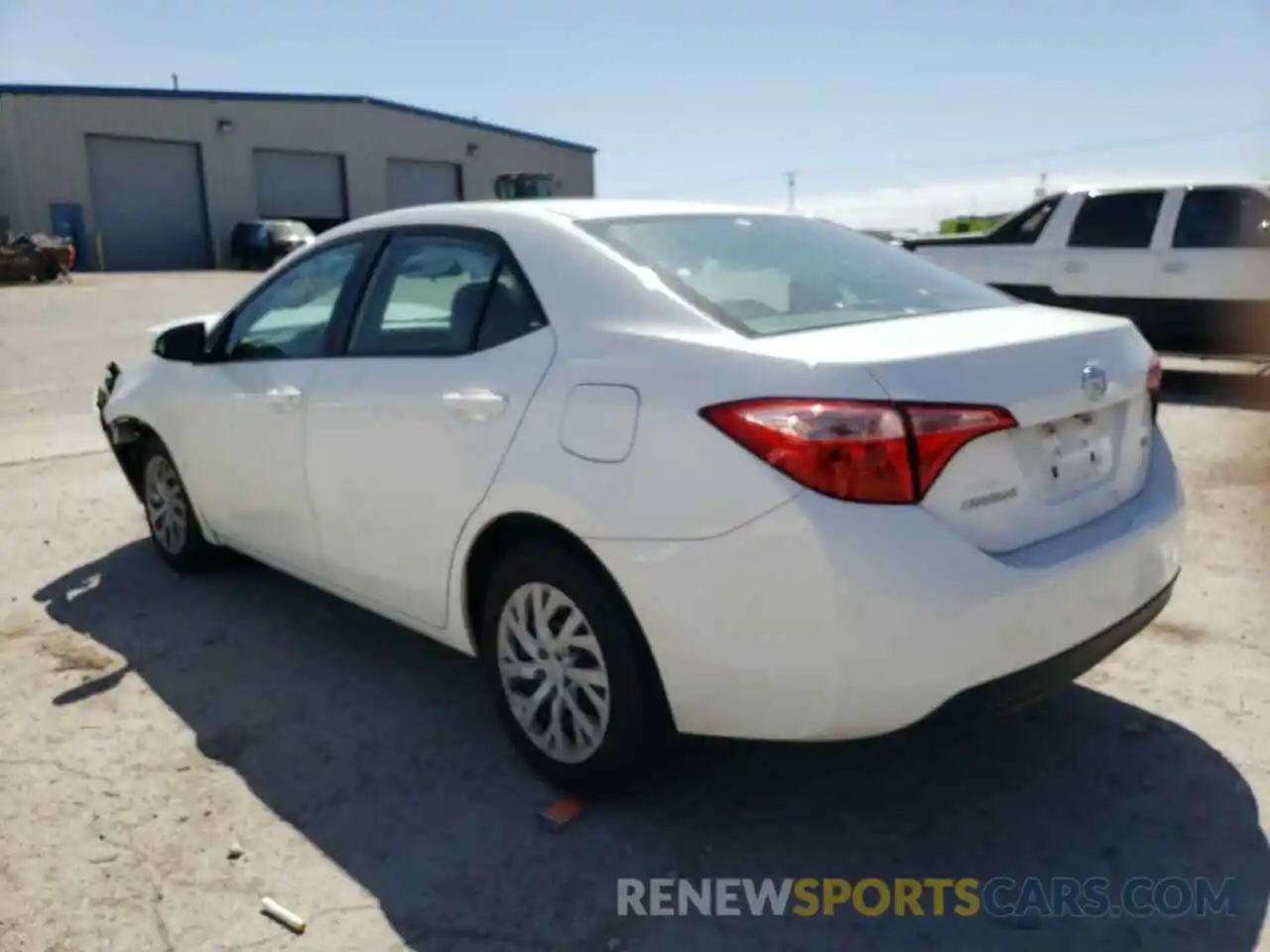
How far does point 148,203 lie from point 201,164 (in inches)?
88.0

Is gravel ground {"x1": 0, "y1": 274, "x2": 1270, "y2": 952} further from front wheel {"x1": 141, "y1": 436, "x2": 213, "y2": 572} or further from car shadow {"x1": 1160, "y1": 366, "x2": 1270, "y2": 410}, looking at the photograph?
car shadow {"x1": 1160, "y1": 366, "x2": 1270, "y2": 410}

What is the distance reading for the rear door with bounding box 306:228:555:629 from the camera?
3.01 m

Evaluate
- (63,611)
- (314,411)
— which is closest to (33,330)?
(63,611)

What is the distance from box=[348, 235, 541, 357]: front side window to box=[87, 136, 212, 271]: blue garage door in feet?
114

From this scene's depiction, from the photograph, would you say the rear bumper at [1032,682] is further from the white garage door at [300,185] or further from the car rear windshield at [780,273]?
the white garage door at [300,185]

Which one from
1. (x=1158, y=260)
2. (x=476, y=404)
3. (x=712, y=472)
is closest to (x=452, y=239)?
(x=476, y=404)

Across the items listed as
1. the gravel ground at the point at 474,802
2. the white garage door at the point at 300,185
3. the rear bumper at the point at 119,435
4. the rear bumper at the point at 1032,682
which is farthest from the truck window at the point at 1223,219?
the white garage door at the point at 300,185

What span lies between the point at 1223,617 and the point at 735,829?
2473 millimetres

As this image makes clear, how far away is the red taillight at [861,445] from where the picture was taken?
2.32 meters

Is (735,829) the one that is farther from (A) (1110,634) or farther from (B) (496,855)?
(A) (1110,634)

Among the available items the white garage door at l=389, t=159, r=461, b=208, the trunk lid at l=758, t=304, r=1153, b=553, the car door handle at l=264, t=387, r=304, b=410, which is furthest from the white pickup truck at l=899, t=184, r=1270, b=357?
the white garage door at l=389, t=159, r=461, b=208

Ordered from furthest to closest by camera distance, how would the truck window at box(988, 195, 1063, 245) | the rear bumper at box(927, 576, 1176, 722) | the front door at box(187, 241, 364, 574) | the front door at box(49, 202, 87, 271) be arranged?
the front door at box(49, 202, 87, 271) < the truck window at box(988, 195, 1063, 245) < the front door at box(187, 241, 364, 574) < the rear bumper at box(927, 576, 1176, 722)

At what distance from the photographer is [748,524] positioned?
2.39 metres

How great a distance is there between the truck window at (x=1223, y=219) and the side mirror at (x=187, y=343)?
8744 mm
